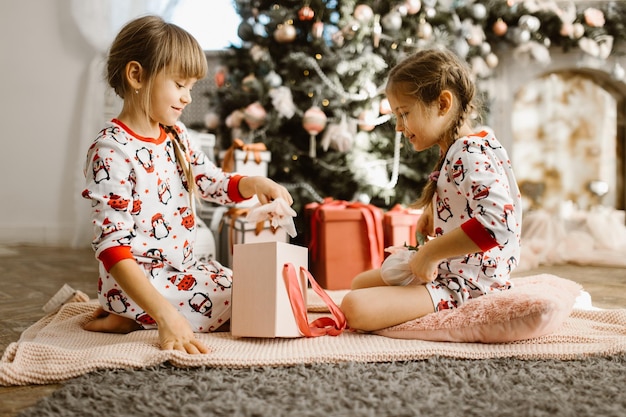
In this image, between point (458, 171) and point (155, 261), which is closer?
point (458, 171)

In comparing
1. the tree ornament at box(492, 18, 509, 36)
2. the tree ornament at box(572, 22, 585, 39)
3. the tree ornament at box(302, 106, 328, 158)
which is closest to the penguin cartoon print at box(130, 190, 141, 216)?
the tree ornament at box(302, 106, 328, 158)

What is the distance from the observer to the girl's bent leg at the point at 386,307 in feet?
4.08

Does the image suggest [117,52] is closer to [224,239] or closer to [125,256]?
[125,256]

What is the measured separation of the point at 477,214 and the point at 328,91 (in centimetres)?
150

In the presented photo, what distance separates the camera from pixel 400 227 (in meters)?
2.16

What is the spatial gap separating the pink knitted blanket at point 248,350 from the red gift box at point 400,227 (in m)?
0.89

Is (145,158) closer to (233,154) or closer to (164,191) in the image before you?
(164,191)

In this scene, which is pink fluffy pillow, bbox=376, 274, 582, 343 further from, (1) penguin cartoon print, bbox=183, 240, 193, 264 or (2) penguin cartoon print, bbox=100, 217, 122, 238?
(2) penguin cartoon print, bbox=100, 217, 122, 238

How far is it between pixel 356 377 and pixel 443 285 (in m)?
0.40

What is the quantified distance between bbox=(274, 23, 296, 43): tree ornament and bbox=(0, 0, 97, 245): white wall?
4.82 feet

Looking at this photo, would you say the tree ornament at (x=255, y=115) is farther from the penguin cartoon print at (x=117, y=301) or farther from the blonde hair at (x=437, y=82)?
the penguin cartoon print at (x=117, y=301)

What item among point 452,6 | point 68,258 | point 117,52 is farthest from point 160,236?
point 452,6

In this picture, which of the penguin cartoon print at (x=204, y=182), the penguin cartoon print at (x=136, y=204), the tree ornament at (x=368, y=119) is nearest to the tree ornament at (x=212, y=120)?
the tree ornament at (x=368, y=119)

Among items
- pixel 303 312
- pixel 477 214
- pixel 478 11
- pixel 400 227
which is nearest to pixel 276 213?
pixel 303 312
